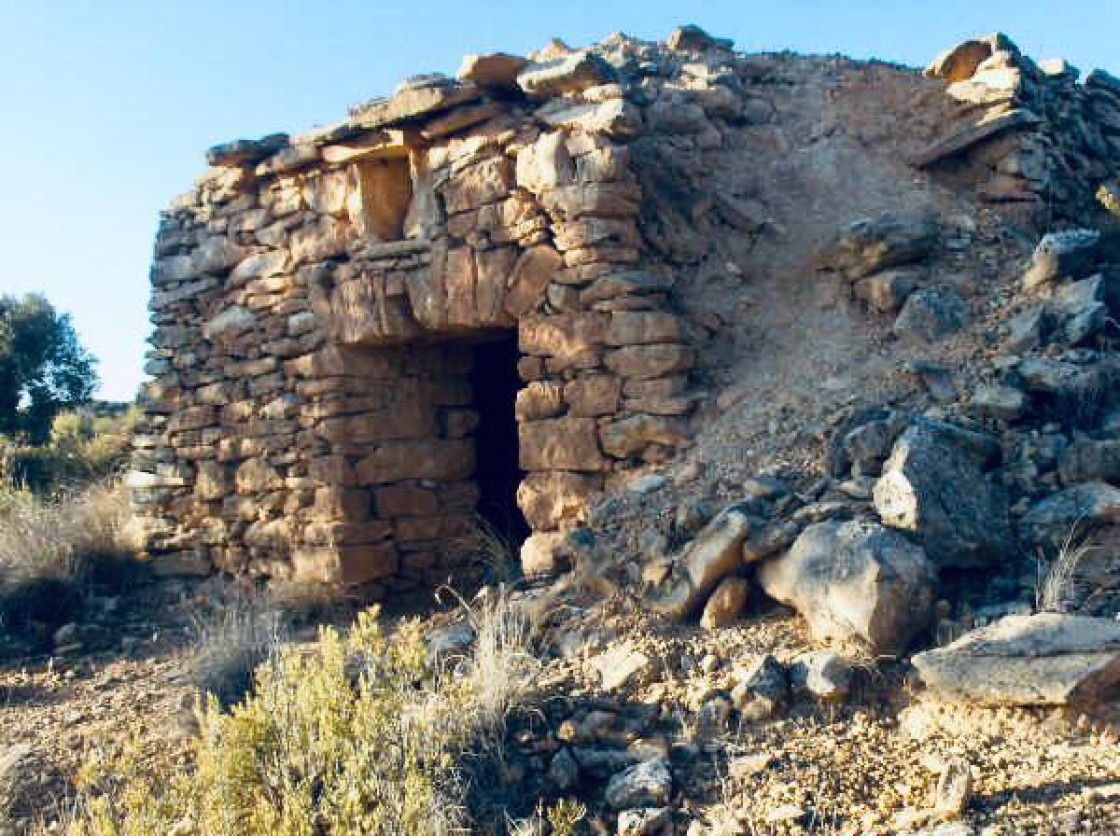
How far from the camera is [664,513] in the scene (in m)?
4.68

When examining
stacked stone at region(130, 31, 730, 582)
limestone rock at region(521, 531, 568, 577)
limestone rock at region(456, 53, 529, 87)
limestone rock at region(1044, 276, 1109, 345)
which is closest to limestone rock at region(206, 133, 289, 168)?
stacked stone at region(130, 31, 730, 582)

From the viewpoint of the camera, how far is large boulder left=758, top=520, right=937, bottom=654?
138 inches

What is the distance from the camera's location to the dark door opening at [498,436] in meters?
7.02

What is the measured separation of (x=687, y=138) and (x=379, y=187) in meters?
1.81

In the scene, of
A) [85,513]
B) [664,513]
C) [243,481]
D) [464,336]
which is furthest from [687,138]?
[85,513]

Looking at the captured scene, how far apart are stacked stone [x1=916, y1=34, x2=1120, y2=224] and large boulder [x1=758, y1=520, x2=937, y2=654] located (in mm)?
3052

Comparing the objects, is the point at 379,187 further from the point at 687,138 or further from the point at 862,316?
the point at 862,316

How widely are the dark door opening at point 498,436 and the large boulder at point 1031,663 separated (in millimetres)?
3933

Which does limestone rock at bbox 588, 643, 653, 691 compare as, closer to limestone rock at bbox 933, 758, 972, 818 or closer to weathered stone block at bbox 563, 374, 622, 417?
limestone rock at bbox 933, 758, 972, 818

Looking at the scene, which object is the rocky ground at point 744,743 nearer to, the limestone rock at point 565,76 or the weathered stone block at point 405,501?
the weathered stone block at point 405,501

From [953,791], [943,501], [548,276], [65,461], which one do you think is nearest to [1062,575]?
[943,501]

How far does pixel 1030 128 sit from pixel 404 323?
3710 mm

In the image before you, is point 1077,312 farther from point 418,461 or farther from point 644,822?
point 418,461

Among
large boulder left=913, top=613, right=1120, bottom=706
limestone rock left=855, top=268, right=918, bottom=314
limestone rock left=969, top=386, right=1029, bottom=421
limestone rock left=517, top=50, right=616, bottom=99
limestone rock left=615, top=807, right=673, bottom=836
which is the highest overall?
limestone rock left=517, top=50, right=616, bottom=99
